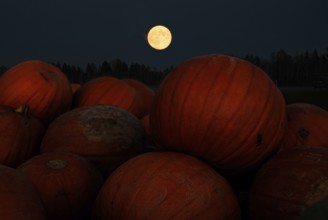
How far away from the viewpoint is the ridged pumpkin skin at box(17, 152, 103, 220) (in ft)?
7.95

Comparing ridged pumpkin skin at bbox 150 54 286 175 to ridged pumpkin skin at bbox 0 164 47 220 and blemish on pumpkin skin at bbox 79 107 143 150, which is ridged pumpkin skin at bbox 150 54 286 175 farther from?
ridged pumpkin skin at bbox 0 164 47 220

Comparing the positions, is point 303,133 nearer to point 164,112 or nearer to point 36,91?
point 164,112

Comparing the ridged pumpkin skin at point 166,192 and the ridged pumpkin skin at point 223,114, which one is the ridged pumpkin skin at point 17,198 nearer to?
the ridged pumpkin skin at point 166,192

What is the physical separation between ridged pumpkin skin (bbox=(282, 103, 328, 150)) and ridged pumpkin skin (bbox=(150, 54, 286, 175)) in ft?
2.22

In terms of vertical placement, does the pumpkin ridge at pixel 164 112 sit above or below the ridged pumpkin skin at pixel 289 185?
above

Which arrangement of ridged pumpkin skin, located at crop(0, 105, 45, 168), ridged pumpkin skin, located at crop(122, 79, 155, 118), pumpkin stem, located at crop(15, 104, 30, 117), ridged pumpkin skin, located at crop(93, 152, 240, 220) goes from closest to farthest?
1. ridged pumpkin skin, located at crop(93, 152, 240, 220)
2. ridged pumpkin skin, located at crop(0, 105, 45, 168)
3. pumpkin stem, located at crop(15, 104, 30, 117)
4. ridged pumpkin skin, located at crop(122, 79, 155, 118)

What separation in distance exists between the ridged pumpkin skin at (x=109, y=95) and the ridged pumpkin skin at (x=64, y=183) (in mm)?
1628

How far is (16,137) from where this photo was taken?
3203 mm

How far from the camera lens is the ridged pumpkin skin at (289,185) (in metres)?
2.18

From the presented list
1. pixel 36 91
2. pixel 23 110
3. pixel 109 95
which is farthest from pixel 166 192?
pixel 109 95

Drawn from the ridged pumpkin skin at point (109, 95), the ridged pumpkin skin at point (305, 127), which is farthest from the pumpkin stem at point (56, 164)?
the ridged pumpkin skin at point (109, 95)

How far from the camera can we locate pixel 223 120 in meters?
2.34

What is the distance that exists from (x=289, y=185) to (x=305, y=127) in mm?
1103

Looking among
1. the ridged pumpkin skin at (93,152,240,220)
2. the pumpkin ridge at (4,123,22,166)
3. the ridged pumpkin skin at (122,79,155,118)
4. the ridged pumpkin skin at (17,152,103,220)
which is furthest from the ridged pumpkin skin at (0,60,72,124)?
the ridged pumpkin skin at (93,152,240,220)
